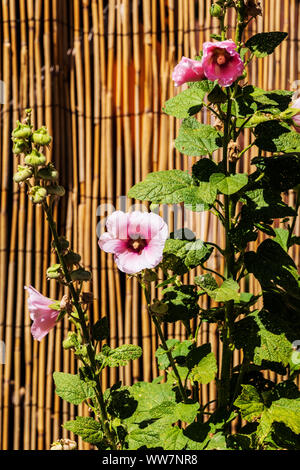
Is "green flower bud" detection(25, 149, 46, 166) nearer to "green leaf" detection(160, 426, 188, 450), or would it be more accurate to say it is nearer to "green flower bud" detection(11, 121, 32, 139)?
"green flower bud" detection(11, 121, 32, 139)

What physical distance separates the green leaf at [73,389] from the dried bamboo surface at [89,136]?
600 mm

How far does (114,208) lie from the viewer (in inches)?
61.0

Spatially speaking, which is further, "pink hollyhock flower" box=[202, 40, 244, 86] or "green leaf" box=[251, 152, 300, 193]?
"green leaf" box=[251, 152, 300, 193]

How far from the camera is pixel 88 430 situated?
36.8 inches

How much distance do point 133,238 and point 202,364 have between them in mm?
281

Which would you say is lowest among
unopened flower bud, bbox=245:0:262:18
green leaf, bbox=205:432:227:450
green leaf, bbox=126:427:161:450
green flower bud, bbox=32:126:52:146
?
green leaf, bbox=205:432:227:450

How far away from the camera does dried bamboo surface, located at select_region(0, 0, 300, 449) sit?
148 centimetres

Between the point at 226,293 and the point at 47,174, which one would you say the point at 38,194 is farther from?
the point at 226,293

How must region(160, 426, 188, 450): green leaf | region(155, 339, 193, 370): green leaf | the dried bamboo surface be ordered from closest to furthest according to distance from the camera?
region(160, 426, 188, 450): green leaf, region(155, 339, 193, 370): green leaf, the dried bamboo surface

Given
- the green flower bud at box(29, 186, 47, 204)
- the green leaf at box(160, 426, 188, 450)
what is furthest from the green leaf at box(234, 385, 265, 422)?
the green flower bud at box(29, 186, 47, 204)

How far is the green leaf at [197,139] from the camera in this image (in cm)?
94

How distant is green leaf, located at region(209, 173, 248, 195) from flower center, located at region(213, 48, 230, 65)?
0.61 ft

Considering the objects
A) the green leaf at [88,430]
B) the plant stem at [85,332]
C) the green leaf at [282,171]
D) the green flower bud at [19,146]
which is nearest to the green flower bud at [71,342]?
the plant stem at [85,332]

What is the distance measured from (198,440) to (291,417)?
18 cm
